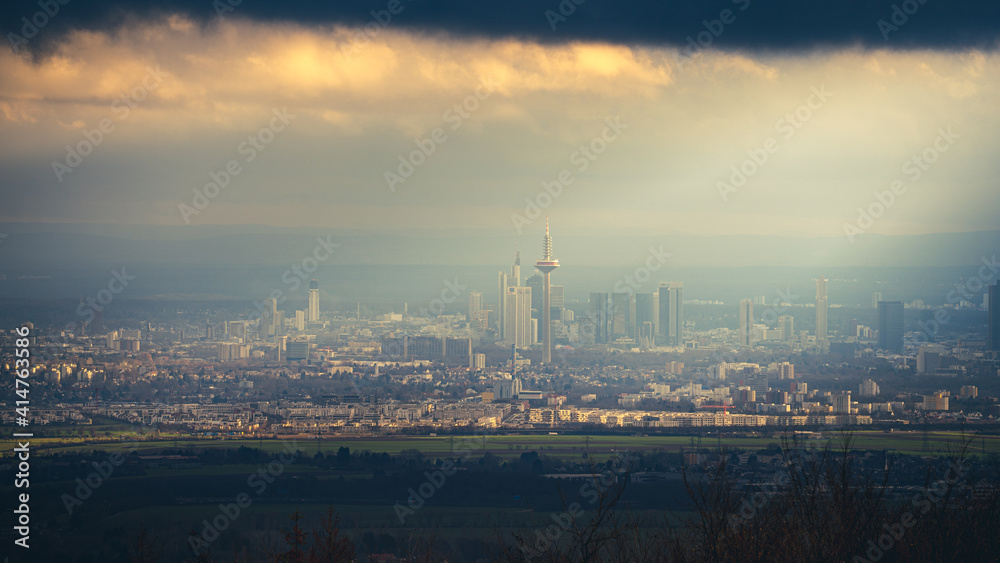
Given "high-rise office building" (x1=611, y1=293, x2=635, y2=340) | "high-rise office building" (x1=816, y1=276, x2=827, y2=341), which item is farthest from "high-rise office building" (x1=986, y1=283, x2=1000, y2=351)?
"high-rise office building" (x1=611, y1=293, x2=635, y2=340)

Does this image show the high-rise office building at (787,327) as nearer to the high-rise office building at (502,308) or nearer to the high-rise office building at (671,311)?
the high-rise office building at (671,311)

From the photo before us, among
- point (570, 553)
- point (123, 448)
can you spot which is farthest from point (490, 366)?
point (570, 553)

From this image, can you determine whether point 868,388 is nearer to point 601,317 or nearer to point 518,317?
point 601,317

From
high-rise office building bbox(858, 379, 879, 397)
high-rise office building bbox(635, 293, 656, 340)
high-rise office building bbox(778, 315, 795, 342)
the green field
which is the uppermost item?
high-rise office building bbox(635, 293, 656, 340)

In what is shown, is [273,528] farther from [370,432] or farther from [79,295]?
[79,295]

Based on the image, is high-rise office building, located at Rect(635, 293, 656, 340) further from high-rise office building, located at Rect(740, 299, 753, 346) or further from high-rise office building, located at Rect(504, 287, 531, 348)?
high-rise office building, located at Rect(504, 287, 531, 348)

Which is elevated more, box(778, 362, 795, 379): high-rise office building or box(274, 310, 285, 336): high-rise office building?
box(274, 310, 285, 336): high-rise office building
